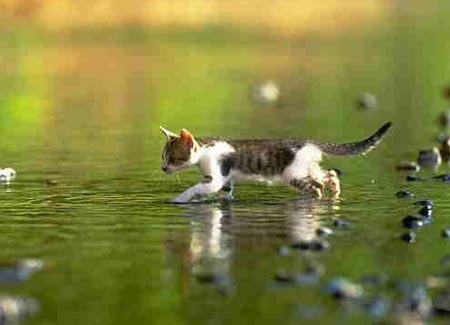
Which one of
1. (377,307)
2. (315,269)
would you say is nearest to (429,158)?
(315,269)

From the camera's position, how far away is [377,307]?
8.00 metres

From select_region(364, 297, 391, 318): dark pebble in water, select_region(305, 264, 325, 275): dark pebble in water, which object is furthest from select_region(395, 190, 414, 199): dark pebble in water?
select_region(364, 297, 391, 318): dark pebble in water

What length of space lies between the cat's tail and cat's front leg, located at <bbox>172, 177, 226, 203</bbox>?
3.07ft

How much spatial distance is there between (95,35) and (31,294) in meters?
28.8

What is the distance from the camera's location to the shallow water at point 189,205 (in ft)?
27.9

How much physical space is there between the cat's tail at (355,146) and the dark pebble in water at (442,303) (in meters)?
4.10

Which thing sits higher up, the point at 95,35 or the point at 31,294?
the point at 95,35

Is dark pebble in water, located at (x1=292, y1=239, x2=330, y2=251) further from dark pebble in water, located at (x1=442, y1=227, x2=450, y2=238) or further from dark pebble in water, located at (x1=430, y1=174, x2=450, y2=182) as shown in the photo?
dark pebble in water, located at (x1=430, y1=174, x2=450, y2=182)

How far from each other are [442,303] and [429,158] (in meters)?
6.67

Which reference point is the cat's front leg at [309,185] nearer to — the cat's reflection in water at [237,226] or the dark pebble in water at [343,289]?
the cat's reflection in water at [237,226]

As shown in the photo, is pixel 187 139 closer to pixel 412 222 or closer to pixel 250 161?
pixel 250 161

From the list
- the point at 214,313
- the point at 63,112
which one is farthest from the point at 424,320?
the point at 63,112

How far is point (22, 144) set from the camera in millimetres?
16984

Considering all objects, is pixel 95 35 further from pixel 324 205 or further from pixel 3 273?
pixel 3 273
